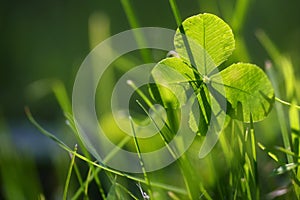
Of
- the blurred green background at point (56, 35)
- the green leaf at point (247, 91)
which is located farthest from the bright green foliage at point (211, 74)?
the blurred green background at point (56, 35)

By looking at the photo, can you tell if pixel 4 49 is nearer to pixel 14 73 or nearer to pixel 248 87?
pixel 14 73

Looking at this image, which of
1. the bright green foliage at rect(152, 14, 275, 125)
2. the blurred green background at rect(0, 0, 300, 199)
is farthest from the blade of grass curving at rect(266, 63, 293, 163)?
the blurred green background at rect(0, 0, 300, 199)

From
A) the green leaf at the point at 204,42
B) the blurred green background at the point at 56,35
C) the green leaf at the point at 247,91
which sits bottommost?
the blurred green background at the point at 56,35

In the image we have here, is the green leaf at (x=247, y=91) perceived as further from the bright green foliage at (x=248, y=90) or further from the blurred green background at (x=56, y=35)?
the blurred green background at (x=56, y=35)

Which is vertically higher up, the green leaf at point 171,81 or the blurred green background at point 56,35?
the green leaf at point 171,81

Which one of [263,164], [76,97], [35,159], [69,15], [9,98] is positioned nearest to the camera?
[263,164]

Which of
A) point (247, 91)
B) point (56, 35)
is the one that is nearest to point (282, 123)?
point (247, 91)

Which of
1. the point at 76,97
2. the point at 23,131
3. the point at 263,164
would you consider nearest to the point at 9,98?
the point at 23,131

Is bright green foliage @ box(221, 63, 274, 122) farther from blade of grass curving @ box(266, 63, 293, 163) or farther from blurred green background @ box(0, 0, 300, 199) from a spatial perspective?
blurred green background @ box(0, 0, 300, 199)
